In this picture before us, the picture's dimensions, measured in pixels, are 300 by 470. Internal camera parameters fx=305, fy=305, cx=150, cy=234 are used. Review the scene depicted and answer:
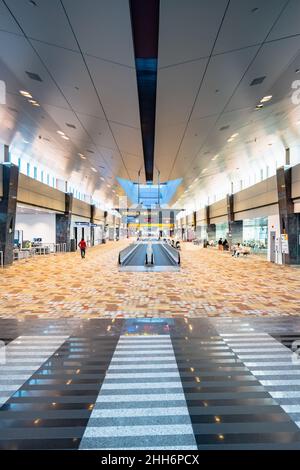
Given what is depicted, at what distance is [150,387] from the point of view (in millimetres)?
3717

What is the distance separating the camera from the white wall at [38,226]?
26797mm

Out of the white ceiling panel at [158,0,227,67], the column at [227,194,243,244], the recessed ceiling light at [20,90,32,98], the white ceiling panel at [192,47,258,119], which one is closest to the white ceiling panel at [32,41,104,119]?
the recessed ceiling light at [20,90,32,98]

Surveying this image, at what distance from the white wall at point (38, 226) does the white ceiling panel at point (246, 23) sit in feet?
78.4

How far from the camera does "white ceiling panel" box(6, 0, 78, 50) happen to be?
5.32 m

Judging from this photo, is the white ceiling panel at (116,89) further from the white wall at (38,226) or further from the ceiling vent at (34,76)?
the white wall at (38,226)

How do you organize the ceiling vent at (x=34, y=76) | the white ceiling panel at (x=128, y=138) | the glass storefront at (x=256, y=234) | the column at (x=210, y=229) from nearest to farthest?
the ceiling vent at (x=34, y=76) < the white ceiling panel at (x=128, y=138) < the glass storefront at (x=256, y=234) < the column at (x=210, y=229)

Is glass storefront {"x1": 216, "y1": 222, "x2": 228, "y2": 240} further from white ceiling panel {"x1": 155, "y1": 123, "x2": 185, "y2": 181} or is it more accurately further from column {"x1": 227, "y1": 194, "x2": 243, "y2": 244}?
white ceiling panel {"x1": 155, "y1": 123, "x2": 185, "y2": 181}

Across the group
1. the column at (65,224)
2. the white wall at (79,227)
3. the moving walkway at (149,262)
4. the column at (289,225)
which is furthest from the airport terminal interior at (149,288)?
the white wall at (79,227)

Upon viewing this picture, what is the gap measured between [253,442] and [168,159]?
17636 mm

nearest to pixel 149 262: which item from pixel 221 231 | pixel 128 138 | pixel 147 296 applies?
pixel 128 138

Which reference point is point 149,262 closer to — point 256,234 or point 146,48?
point 256,234

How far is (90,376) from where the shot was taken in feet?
13.3

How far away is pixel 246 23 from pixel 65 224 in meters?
25.7
